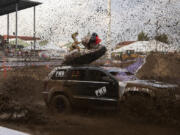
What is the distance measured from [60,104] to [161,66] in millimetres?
4188

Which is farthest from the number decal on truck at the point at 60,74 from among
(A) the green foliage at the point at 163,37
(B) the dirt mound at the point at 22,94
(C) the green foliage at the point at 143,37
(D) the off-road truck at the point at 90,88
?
(A) the green foliage at the point at 163,37

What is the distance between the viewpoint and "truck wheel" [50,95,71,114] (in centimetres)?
691

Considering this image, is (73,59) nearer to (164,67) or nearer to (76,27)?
(76,27)

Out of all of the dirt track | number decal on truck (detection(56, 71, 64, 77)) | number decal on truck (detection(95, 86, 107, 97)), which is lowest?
the dirt track

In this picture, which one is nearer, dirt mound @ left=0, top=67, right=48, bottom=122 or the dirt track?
the dirt track

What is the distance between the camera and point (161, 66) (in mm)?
8656

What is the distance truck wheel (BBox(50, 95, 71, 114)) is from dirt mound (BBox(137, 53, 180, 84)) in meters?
2.78

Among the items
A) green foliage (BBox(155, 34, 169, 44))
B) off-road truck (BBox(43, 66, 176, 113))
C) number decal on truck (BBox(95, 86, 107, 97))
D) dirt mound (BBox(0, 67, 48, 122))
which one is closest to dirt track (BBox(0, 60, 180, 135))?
dirt mound (BBox(0, 67, 48, 122))

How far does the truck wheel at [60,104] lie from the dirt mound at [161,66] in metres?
2.78

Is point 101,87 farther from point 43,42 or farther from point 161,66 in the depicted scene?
point 43,42

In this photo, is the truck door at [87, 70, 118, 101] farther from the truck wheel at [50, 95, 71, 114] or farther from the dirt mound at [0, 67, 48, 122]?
the dirt mound at [0, 67, 48, 122]

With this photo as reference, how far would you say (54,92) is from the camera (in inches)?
279

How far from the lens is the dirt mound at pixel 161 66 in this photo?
8.06 m

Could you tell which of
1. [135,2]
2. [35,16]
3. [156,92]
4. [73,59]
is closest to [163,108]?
[156,92]
